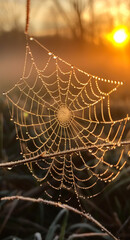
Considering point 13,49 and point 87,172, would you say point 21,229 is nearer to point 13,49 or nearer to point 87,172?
point 87,172

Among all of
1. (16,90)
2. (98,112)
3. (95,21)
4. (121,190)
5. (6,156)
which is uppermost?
(95,21)

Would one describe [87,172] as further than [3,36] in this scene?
No

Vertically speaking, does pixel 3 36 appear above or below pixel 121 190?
above

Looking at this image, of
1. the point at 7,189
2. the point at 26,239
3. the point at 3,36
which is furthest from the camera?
the point at 3,36

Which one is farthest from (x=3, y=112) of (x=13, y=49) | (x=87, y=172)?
(x=13, y=49)

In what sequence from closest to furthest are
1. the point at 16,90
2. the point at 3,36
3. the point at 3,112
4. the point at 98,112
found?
the point at 98,112
the point at 3,112
the point at 16,90
the point at 3,36

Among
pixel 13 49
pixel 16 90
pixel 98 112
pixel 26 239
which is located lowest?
pixel 26 239

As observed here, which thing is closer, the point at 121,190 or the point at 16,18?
the point at 121,190

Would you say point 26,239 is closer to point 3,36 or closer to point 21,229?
point 21,229

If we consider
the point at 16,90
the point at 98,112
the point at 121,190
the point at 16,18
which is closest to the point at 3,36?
the point at 16,18
